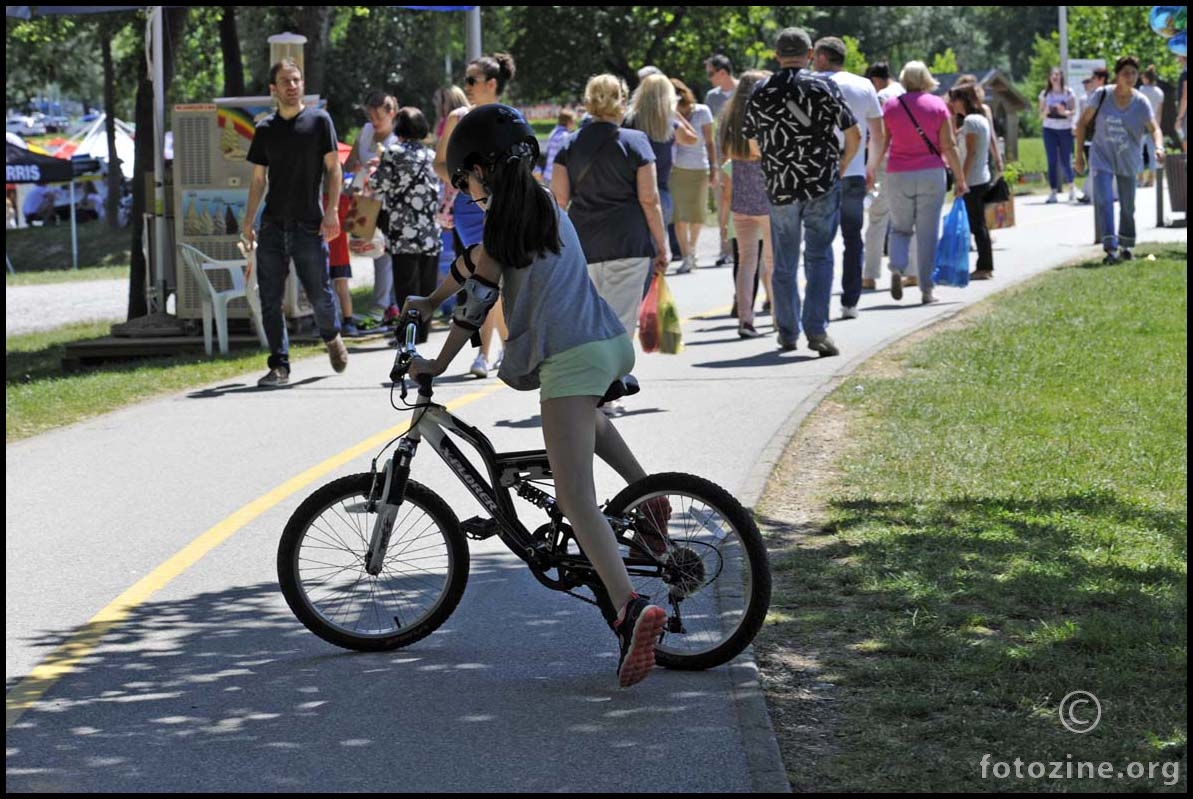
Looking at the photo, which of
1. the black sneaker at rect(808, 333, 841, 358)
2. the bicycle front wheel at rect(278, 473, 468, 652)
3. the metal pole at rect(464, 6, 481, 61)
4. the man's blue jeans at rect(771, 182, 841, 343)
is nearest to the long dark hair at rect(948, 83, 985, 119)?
the metal pole at rect(464, 6, 481, 61)

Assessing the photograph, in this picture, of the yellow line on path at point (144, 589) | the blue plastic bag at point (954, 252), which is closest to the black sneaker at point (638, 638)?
the yellow line on path at point (144, 589)

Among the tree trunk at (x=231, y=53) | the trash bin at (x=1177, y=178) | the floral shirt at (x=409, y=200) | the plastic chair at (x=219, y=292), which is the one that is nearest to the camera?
the floral shirt at (x=409, y=200)

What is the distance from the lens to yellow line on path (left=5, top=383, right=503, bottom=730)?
5.71m

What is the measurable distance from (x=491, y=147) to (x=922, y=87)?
9667 mm

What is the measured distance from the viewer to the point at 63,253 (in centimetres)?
3556

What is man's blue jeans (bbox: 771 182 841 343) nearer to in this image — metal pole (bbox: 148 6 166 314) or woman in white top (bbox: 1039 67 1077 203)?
metal pole (bbox: 148 6 166 314)

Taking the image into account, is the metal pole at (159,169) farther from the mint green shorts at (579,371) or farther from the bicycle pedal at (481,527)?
the mint green shorts at (579,371)

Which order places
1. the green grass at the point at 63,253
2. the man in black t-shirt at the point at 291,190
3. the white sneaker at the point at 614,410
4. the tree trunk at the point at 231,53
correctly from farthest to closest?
the green grass at the point at 63,253 → the tree trunk at the point at 231,53 → the man in black t-shirt at the point at 291,190 → the white sneaker at the point at 614,410

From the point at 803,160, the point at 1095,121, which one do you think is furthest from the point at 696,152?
the point at 803,160

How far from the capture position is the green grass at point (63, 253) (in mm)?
29906

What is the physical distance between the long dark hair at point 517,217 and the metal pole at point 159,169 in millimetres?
→ 10642

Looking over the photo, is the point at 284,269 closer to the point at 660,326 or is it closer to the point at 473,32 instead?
the point at 660,326

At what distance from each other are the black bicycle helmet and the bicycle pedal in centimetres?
108

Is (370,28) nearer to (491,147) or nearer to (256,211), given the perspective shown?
(256,211)
